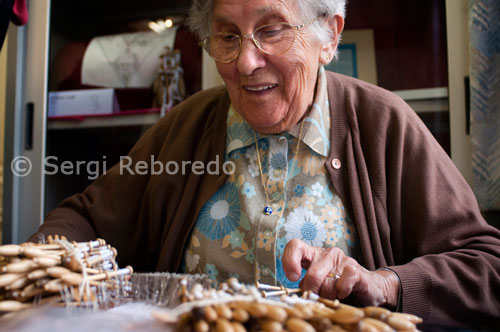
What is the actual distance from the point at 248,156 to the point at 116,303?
64 cm

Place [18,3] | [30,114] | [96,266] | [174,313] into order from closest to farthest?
1. [174,313]
2. [96,266]
3. [18,3]
4. [30,114]

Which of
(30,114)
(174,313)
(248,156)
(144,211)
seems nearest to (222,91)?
(248,156)

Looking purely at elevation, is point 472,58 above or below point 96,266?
above

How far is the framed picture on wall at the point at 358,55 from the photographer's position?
1.62m

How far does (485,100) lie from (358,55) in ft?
1.61

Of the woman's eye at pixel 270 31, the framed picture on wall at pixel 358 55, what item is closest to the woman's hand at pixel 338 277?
the woman's eye at pixel 270 31

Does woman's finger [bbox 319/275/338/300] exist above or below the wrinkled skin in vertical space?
below

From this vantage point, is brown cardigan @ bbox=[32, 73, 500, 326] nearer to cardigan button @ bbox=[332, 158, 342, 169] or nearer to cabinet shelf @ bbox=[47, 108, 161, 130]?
cardigan button @ bbox=[332, 158, 342, 169]

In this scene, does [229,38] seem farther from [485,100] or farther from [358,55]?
[485,100]

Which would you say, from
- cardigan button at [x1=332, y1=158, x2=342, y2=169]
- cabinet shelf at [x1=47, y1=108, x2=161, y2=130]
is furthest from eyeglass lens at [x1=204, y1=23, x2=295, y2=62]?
cabinet shelf at [x1=47, y1=108, x2=161, y2=130]

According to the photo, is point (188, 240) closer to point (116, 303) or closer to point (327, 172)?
point (327, 172)

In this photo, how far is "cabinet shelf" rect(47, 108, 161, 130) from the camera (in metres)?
1.86

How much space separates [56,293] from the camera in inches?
21.5

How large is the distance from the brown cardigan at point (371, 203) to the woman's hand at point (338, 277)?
1.3 inches
